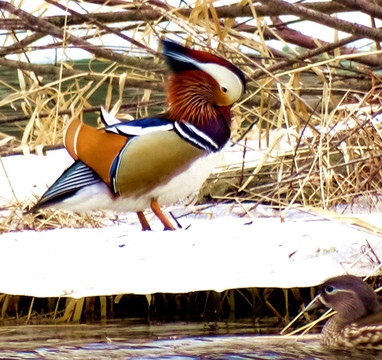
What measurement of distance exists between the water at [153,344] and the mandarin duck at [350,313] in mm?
46

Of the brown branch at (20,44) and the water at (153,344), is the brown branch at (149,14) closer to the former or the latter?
the brown branch at (20,44)

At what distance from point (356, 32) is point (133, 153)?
4.14 ft

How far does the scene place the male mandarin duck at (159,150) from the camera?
119 inches

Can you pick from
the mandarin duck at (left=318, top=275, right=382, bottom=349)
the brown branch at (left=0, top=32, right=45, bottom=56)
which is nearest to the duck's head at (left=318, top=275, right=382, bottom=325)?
the mandarin duck at (left=318, top=275, right=382, bottom=349)

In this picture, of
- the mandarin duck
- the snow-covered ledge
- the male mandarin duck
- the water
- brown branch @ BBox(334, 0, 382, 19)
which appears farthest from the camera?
brown branch @ BBox(334, 0, 382, 19)

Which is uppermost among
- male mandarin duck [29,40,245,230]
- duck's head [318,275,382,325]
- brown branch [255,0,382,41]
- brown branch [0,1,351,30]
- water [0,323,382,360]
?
brown branch [0,1,351,30]

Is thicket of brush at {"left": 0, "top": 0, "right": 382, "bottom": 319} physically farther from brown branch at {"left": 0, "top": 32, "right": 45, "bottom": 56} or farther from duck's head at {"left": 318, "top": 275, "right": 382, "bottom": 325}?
duck's head at {"left": 318, "top": 275, "right": 382, "bottom": 325}

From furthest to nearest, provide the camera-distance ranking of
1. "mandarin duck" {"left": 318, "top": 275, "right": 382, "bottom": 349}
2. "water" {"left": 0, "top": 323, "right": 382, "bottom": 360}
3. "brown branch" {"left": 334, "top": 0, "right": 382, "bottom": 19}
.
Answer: "brown branch" {"left": 334, "top": 0, "right": 382, "bottom": 19}
"mandarin duck" {"left": 318, "top": 275, "right": 382, "bottom": 349}
"water" {"left": 0, "top": 323, "right": 382, "bottom": 360}

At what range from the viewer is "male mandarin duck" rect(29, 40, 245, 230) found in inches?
119

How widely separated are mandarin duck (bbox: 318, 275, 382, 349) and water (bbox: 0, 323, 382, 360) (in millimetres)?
46

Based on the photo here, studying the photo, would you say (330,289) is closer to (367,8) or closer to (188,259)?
(188,259)

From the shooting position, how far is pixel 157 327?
2.77 m

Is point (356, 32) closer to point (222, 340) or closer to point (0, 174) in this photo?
point (222, 340)

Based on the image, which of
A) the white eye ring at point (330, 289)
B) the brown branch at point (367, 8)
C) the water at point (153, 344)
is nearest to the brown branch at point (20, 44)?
the brown branch at point (367, 8)
